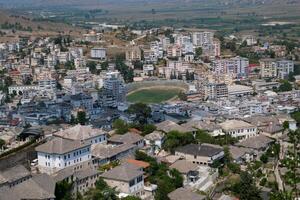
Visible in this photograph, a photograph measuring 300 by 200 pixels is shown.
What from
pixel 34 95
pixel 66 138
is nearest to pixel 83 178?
pixel 66 138

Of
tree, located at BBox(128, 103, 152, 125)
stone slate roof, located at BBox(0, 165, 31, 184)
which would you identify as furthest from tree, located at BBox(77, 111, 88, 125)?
stone slate roof, located at BBox(0, 165, 31, 184)

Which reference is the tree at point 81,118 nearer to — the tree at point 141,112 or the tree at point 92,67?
the tree at point 141,112

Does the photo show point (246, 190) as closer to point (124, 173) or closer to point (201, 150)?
point (124, 173)

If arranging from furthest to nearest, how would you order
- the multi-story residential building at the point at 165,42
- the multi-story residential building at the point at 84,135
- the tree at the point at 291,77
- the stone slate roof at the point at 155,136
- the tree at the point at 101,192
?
1. the multi-story residential building at the point at 165,42
2. the tree at the point at 291,77
3. the stone slate roof at the point at 155,136
4. the multi-story residential building at the point at 84,135
5. the tree at the point at 101,192

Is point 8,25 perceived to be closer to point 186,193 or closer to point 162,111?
point 162,111

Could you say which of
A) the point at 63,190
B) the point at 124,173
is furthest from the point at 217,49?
the point at 63,190

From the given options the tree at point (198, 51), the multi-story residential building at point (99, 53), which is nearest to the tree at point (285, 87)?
the tree at point (198, 51)
